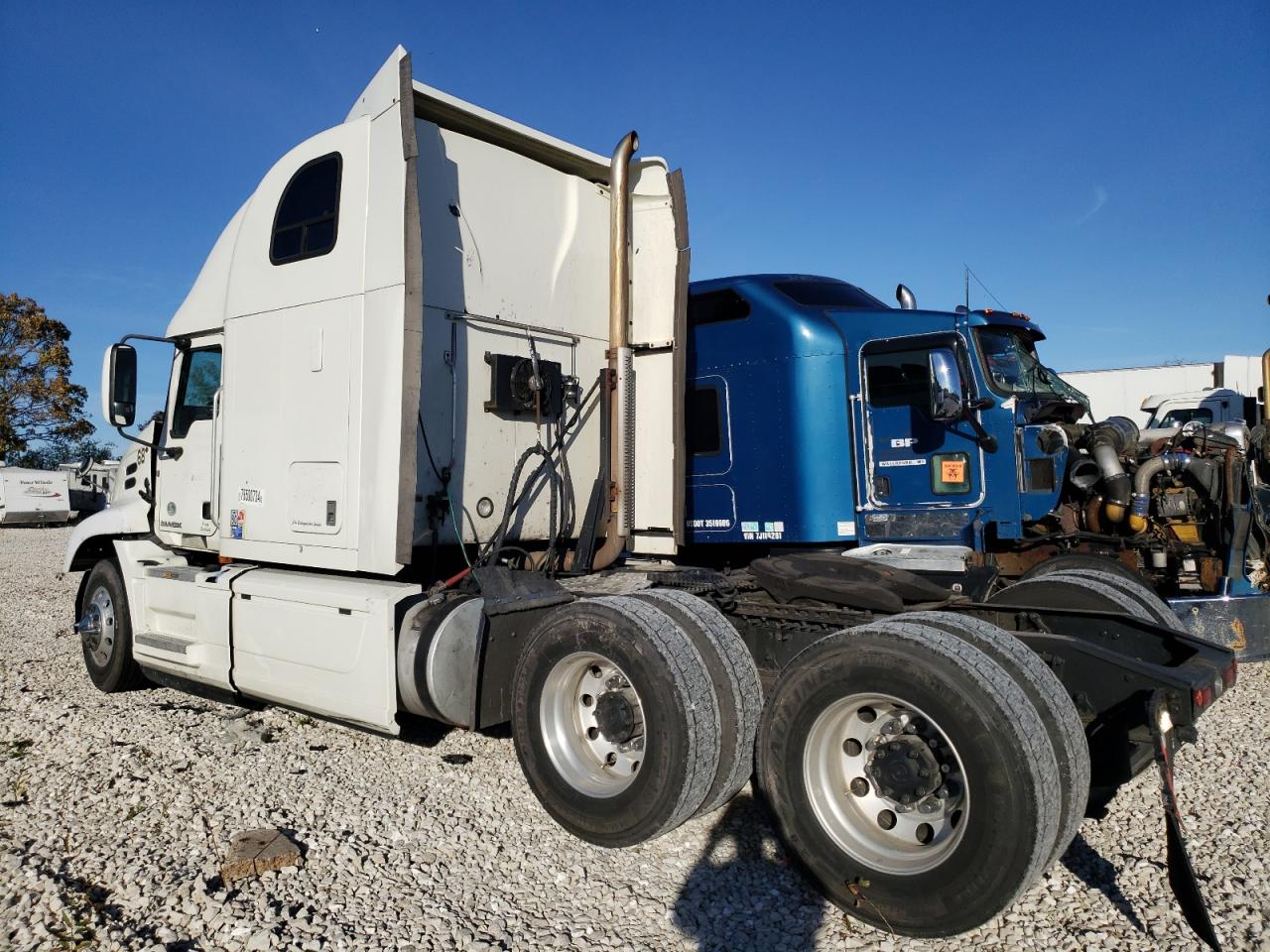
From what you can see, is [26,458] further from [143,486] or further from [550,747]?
[550,747]

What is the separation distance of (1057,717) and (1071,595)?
204 centimetres

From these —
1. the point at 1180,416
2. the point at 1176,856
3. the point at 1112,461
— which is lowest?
the point at 1176,856

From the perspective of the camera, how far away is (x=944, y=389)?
6.10 meters

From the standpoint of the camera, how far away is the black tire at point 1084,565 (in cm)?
589

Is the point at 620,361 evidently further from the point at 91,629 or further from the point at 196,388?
the point at 91,629

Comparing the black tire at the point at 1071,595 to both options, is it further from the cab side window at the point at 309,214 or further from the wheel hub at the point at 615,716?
the cab side window at the point at 309,214

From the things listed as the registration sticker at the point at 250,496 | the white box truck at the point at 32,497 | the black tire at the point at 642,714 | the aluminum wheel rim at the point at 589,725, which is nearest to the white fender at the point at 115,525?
the registration sticker at the point at 250,496

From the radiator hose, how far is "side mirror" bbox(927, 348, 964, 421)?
48.2 inches

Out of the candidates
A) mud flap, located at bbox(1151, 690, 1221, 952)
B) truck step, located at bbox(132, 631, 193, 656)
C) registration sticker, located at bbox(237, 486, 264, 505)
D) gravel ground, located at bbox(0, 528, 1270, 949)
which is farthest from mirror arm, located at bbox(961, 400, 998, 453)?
truck step, located at bbox(132, 631, 193, 656)

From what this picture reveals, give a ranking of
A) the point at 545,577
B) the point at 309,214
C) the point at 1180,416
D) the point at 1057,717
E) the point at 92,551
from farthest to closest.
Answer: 1. the point at 1180,416
2. the point at 92,551
3. the point at 309,214
4. the point at 545,577
5. the point at 1057,717


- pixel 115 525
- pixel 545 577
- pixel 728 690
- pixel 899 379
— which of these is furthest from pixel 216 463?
pixel 899 379

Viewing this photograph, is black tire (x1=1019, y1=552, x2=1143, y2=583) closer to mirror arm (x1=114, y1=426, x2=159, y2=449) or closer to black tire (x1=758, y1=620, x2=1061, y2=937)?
black tire (x1=758, y1=620, x2=1061, y2=937)

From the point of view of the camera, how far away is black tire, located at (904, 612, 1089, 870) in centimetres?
293

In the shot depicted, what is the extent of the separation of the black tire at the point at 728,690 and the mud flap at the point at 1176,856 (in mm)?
1607
